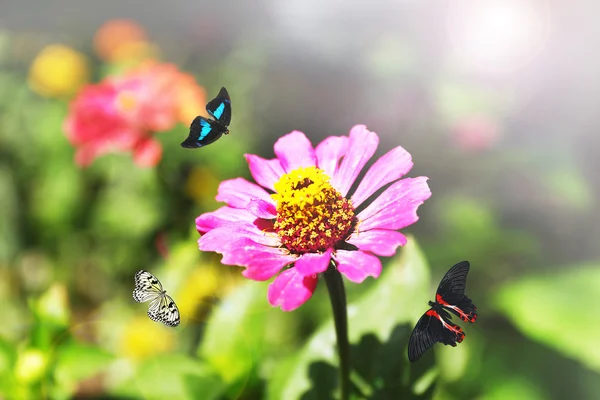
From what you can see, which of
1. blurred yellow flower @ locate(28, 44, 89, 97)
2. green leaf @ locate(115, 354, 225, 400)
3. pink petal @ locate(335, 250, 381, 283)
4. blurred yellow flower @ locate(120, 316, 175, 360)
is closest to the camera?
pink petal @ locate(335, 250, 381, 283)

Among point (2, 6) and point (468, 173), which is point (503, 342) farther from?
point (2, 6)

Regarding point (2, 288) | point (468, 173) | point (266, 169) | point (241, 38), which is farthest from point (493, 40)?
point (2, 288)

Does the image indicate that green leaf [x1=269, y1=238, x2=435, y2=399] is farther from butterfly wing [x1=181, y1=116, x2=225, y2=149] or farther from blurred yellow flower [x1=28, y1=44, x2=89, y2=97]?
blurred yellow flower [x1=28, y1=44, x2=89, y2=97]

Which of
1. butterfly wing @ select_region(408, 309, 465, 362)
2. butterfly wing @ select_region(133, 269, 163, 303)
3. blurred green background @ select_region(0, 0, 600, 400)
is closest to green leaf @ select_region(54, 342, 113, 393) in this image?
blurred green background @ select_region(0, 0, 600, 400)

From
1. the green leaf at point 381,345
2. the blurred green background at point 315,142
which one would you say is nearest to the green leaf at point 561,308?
the blurred green background at point 315,142

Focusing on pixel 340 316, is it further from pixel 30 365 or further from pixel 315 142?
pixel 30 365

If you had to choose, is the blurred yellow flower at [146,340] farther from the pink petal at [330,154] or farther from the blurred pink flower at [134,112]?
the pink petal at [330,154]
